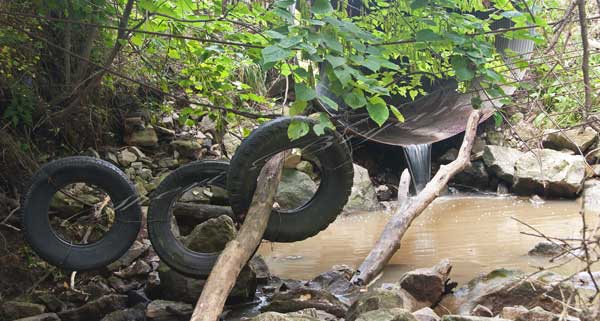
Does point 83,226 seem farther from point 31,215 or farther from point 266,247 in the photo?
point 266,247

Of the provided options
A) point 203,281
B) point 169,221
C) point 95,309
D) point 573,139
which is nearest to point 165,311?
point 203,281

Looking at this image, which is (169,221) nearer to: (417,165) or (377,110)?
(377,110)

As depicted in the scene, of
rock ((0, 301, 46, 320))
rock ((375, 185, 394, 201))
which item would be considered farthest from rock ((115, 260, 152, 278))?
rock ((375, 185, 394, 201))

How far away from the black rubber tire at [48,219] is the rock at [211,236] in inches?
21.9

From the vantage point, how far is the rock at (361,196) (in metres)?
8.62

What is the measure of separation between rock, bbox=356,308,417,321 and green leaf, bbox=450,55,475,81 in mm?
1280

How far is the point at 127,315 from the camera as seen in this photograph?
409 centimetres

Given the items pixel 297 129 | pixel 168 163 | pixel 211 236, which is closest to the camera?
pixel 297 129

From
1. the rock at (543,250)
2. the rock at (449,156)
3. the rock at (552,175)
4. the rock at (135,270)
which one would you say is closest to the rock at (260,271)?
the rock at (135,270)

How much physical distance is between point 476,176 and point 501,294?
6550 millimetres

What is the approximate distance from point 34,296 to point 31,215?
869mm

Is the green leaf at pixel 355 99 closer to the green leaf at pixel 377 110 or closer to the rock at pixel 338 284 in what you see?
the green leaf at pixel 377 110

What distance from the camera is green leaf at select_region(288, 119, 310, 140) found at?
230 cm

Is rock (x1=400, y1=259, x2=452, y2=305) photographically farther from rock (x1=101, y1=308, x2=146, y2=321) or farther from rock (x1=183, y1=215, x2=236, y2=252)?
rock (x1=101, y1=308, x2=146, y2=321)
